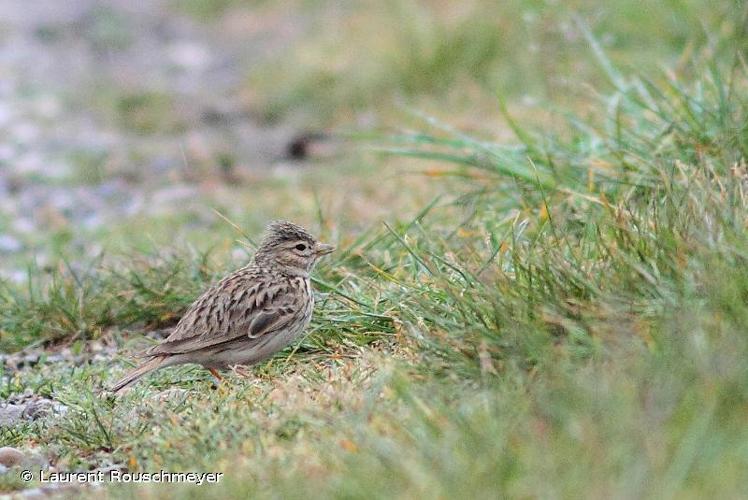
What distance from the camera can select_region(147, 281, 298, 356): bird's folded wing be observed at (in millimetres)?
5574

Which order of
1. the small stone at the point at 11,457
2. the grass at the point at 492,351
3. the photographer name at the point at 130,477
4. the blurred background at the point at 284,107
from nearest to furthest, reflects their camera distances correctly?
the grass at the point at 492,351, the photographer name at the point at 130,477, the small stone at the point at 11,457, the blurred background at the point at 284,107

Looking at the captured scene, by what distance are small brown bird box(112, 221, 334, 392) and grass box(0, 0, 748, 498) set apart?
0.38ft

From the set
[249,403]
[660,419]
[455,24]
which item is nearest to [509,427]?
[660,419]

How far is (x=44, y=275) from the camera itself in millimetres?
7684

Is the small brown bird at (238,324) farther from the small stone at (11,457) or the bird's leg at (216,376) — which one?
the small stone at (11,457)

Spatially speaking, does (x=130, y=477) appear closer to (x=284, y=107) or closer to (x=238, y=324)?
(x=238, y=324)

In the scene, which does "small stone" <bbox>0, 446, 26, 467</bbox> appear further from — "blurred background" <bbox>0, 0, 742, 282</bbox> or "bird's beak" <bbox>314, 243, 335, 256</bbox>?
"blurred background" <bbox>0, 0, 742, 282</bbox>

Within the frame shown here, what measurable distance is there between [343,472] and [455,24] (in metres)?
8.62

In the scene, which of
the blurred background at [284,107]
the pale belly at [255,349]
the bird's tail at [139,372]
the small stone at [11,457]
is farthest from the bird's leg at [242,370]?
the blurred background at [284,107]

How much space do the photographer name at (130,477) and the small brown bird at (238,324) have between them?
0.77 m

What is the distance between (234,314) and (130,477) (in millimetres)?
1446

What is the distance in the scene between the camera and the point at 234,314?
5.75m

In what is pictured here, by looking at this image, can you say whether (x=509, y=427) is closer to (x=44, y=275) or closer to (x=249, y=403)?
(x=249, y=403)

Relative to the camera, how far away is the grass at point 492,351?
3531 millimetres
